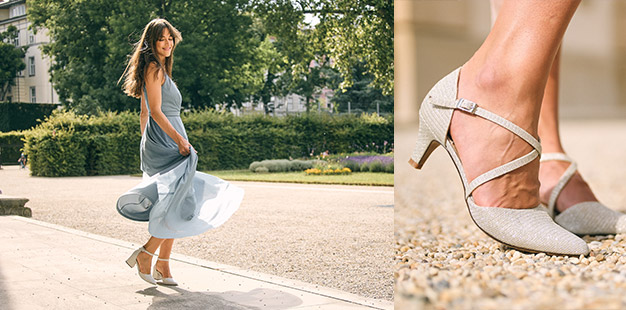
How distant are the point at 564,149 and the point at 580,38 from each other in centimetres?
17

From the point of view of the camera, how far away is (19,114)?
2709cm

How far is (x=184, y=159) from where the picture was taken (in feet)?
11.3

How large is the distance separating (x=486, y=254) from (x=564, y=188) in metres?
0.21

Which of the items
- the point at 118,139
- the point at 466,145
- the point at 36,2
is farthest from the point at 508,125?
the point at 36,2

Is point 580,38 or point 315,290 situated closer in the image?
point 580,38

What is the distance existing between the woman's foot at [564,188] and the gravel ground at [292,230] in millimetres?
2702

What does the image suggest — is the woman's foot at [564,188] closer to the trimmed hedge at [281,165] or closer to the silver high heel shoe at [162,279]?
the silver high heel shoe at [162,279]

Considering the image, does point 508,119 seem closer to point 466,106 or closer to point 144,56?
→ point 466,106

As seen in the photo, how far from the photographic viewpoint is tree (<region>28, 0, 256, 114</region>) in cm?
2455

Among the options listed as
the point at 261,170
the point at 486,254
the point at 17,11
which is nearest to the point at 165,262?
the point at 486,254

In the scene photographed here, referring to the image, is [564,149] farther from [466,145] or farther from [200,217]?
[200,217]

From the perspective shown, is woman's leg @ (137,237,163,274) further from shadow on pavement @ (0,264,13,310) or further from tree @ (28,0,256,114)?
tree @ (28,0,256,114)

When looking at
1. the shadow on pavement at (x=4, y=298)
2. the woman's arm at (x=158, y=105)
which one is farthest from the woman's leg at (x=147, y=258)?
the shadow on pavement at (x=4, y=298)

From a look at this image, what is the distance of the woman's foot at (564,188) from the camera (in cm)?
76
